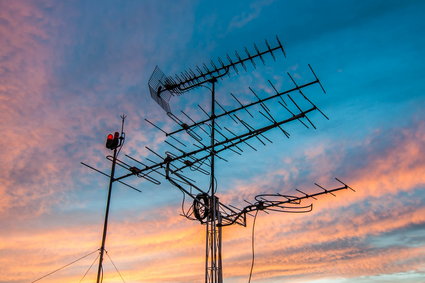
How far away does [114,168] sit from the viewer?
9617 mm

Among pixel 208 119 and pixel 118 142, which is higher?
pixel 208 119

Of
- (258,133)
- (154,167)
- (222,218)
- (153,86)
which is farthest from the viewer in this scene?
(153,86)

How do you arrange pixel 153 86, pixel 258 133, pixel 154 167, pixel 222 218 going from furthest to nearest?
pixel 153 86 → pixel 222 218 → pixel 154 167 → pixel 258 133

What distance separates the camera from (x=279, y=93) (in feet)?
29.5

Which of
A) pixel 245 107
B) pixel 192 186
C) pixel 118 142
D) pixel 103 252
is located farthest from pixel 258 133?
pixel 103 252

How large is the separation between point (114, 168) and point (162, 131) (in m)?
1.61

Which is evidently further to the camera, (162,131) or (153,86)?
(153,86)

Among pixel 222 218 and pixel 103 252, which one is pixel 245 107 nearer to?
pixel 222 218

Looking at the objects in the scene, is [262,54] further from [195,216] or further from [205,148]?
[195,216]

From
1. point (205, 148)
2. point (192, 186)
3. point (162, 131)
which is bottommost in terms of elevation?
point (192, 186)

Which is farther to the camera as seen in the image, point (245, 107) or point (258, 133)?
point (245, 107)

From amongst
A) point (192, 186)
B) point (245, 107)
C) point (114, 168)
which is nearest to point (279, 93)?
point (245, 107)

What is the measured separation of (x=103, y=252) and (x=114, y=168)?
7.08 ft

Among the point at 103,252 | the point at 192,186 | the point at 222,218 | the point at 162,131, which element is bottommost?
the point at 103,252
